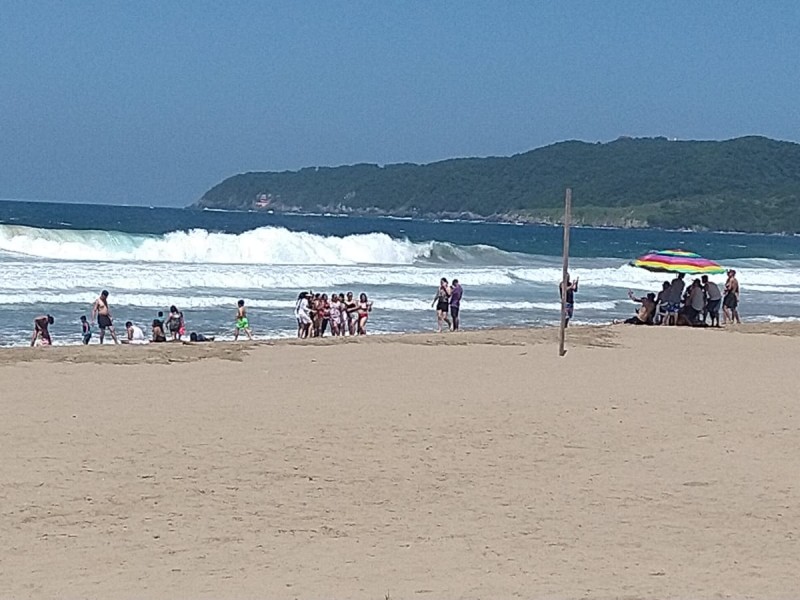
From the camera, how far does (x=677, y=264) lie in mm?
19672

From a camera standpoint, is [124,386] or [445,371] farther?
[445,371]

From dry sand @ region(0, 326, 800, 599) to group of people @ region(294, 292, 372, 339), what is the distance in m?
4.51

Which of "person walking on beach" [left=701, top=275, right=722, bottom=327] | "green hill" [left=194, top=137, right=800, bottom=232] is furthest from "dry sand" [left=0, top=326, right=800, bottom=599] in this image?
"green hill" [left=194, top=137, right=800, bottom=232]

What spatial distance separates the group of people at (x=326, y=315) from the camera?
1938 cm

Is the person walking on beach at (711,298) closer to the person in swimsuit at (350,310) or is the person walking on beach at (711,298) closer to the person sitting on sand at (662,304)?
the person sitting on sand at (662,304)

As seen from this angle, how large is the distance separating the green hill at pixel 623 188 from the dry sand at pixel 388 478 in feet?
455

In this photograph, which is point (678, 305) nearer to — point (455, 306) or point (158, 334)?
point (455, 306)

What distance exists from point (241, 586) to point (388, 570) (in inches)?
32.7

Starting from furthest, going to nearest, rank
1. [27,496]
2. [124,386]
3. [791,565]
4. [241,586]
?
[124,386], [27,496], [791,565], [241,586]

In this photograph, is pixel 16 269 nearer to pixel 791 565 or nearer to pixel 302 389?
pixel 302 389

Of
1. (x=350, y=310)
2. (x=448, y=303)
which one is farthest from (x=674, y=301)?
(x=350, y=310)

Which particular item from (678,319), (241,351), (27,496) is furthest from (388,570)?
(678,319)

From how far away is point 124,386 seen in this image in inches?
481

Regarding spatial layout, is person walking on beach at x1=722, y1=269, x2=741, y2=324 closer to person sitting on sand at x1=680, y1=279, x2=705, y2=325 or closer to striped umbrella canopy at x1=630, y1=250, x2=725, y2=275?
person sitting on sand at x1=680, y1=279, x2=705, y2=325
